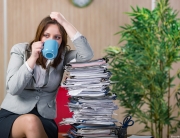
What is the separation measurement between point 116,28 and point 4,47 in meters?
1.14

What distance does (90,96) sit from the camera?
2.27 m

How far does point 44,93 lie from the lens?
244 cm

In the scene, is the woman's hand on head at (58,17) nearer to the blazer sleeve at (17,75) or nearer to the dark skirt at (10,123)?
the blazer sleeve at (17,75)

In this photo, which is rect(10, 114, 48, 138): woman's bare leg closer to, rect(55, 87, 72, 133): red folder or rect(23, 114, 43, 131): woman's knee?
rect(23, 114, 43, 131): woman's knee

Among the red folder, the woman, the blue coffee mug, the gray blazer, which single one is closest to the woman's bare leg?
the woman

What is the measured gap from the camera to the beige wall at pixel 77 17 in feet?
12.6

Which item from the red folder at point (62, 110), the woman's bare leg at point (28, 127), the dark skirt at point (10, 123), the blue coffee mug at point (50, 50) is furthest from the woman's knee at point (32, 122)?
the red folder at point (62, 110)

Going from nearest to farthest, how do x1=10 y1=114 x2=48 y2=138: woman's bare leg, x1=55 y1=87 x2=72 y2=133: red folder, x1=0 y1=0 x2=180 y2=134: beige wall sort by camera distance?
x1=10 y1=114 x2=48 y2=138: woman's bare leg
x1=55 y1=87 x2=72 y2=133: red folder
x1=0 y1=0 x2=180 y2=134: beige wall

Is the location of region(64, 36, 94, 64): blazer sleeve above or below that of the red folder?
above

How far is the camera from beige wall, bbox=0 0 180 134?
3.84m

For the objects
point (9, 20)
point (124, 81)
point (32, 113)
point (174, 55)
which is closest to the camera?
point (174, 55)

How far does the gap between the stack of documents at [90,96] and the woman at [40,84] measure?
0.17 metres

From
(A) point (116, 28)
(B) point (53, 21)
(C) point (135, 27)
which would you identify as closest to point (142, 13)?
(C) point (135, 27)

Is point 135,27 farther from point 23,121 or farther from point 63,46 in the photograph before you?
point 23,121
